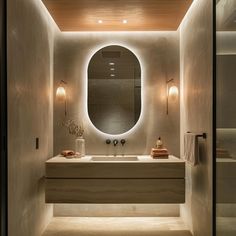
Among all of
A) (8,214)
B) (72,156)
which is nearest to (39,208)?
(72,156)

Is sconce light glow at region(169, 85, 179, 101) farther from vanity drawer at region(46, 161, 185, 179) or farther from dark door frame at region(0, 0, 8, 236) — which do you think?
dark door frame at region(0, 0, 8, 236)

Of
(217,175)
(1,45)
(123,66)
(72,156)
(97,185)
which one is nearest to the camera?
(1,45)

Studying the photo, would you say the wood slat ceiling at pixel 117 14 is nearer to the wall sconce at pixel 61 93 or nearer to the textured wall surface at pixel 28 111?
the textured wall surface at pixel 28 111

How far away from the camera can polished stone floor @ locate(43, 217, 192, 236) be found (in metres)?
3.23

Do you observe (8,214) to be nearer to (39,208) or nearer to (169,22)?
(39,208)

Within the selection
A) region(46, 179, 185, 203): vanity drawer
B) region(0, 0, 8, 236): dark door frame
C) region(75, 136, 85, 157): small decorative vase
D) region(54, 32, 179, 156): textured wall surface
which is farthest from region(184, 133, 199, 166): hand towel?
region(0, 0, 8, 236): dark door frame

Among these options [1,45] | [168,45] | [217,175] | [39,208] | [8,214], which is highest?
[168,45]

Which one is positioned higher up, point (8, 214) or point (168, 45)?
point (168, 45)

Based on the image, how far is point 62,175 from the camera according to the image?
306 cm

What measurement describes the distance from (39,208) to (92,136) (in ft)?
3.85

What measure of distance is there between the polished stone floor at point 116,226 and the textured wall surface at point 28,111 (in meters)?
0.20

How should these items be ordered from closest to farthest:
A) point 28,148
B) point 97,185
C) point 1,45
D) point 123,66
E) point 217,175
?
1. point 1,45
2. point 217,175
3. point 28,148
4. point 97,185
5. point 123,66

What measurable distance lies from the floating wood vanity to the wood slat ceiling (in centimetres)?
166

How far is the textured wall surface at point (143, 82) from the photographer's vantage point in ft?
12.7
